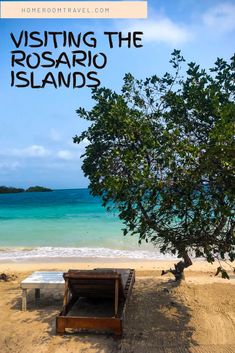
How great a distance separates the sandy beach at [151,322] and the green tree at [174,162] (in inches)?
56.9

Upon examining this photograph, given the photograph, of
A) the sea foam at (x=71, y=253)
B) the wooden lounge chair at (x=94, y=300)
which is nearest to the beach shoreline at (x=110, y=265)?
the sea foam at (x=71, y=253)

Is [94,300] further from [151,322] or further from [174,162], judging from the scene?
[174,162]

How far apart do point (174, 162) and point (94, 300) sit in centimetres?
395

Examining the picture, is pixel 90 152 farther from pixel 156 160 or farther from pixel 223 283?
pixel 223 283

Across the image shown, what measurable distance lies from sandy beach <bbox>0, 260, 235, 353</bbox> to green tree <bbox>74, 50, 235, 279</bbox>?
1444 mm

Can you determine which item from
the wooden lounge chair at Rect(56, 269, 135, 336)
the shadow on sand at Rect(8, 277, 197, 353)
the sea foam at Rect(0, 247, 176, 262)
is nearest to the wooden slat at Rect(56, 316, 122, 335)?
the wooden lounge chair at Rect(56, 269, 135, 336)

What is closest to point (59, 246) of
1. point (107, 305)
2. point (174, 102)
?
point (107, 305)

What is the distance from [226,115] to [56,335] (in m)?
4.70

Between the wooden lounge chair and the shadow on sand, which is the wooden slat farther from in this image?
the shadow on sand

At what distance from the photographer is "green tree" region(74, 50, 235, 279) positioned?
5.49 meters

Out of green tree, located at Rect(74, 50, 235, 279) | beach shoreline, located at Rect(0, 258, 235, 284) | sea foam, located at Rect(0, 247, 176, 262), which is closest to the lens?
green tree, located at Rect(74, 50, 235, 279)

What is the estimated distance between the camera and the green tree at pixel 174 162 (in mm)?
5488

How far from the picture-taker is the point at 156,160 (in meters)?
6.73

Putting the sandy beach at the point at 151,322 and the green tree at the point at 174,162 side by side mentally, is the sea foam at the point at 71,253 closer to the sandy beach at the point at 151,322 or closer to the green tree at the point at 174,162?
the sandy beach at the point at 151,322
